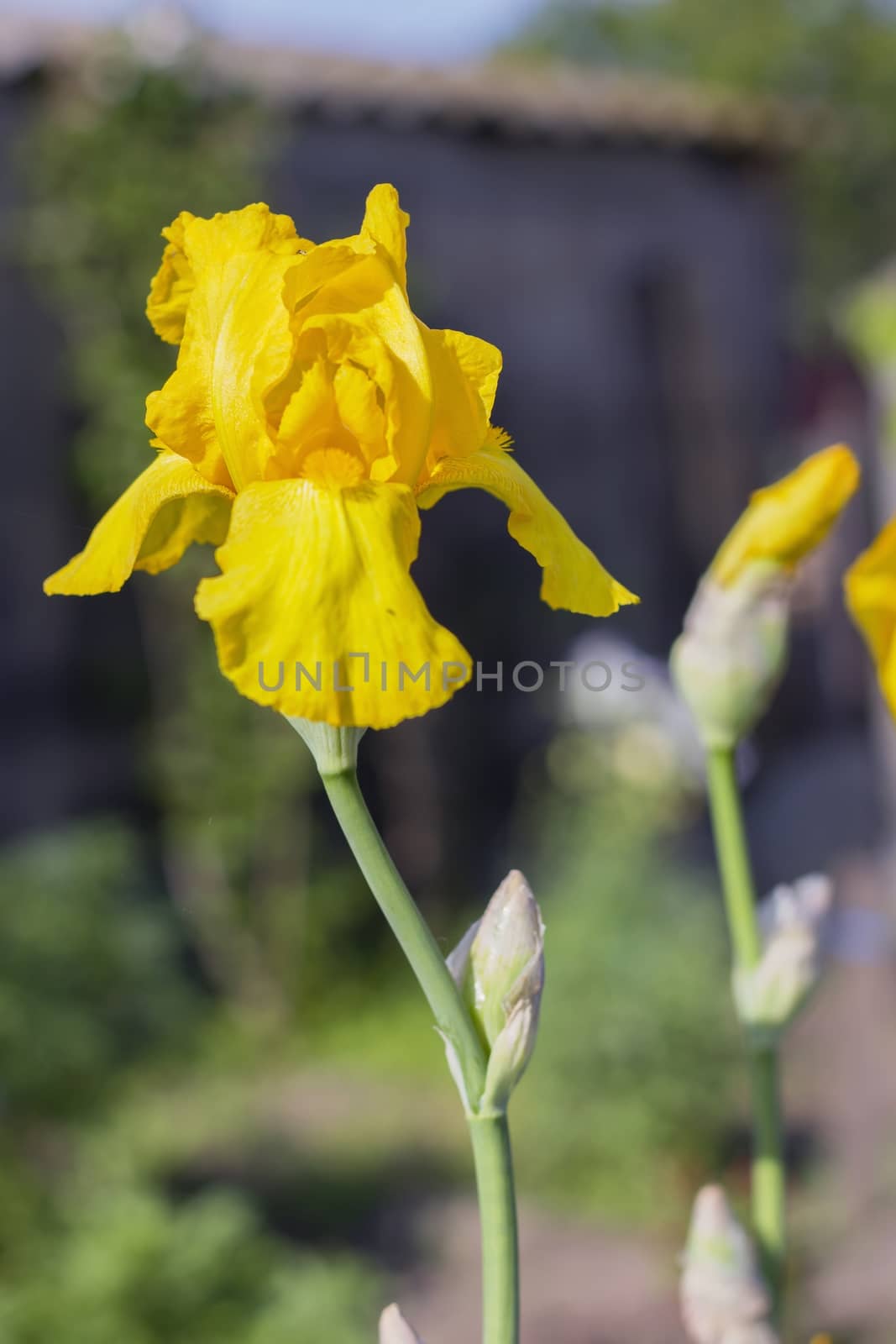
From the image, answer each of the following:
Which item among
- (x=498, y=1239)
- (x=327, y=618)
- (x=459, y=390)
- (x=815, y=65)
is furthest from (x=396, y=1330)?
(x=815, y=65)

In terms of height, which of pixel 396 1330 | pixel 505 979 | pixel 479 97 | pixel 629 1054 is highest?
pixel 479 97

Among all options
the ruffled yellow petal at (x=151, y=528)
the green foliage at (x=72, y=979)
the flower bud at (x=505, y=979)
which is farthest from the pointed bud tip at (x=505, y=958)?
the green foliage at (x=72, y=979)

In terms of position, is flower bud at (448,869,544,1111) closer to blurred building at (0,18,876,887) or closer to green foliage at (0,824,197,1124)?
green foliage at (0,824,197,1124)

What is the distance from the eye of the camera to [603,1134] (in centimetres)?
309

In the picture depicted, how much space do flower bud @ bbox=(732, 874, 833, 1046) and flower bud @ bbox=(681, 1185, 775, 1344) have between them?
93 mm

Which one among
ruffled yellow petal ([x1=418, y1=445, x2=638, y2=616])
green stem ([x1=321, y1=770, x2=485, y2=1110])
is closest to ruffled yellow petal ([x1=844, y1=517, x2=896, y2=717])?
ruffled yellow petal ([x1=418, y1=445, x2=638, y2=616])

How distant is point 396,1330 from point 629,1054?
8.70 ft

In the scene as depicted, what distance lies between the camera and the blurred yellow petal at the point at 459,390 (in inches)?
21.9

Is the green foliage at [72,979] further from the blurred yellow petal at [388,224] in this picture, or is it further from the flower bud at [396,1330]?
the blurred yellow petal at [388,224]

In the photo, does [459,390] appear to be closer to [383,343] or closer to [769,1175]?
[383,343]

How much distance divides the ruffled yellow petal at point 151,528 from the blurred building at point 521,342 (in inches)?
119

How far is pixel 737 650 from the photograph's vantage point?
74cm

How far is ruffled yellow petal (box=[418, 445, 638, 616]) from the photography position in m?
0.54

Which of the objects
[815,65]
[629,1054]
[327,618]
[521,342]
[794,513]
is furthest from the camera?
[815,65]
